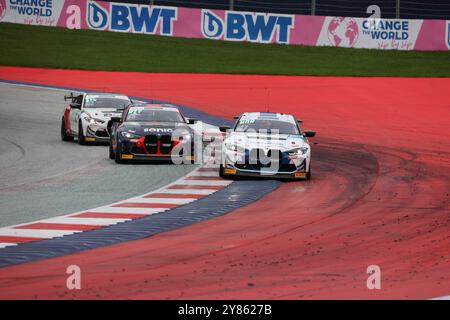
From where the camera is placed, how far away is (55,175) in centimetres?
2039

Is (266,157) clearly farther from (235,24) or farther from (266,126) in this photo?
(235,24)

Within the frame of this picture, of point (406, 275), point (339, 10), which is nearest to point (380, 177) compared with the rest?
point (406, 275)

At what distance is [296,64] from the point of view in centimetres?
4388

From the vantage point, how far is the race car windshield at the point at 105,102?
26.4 meters

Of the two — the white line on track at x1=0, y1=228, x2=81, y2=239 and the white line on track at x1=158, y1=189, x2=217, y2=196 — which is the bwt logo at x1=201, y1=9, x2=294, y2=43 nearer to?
the white line on track at x1=158, y1=189, x2=217, y2=196

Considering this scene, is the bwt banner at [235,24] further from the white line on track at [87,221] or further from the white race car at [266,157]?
the white line on track at [87,221]

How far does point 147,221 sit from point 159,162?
288 inches

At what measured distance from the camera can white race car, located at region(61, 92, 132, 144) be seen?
25562 millimetres

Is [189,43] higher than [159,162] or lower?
higher

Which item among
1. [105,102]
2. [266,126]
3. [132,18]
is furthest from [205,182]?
[132,18]
